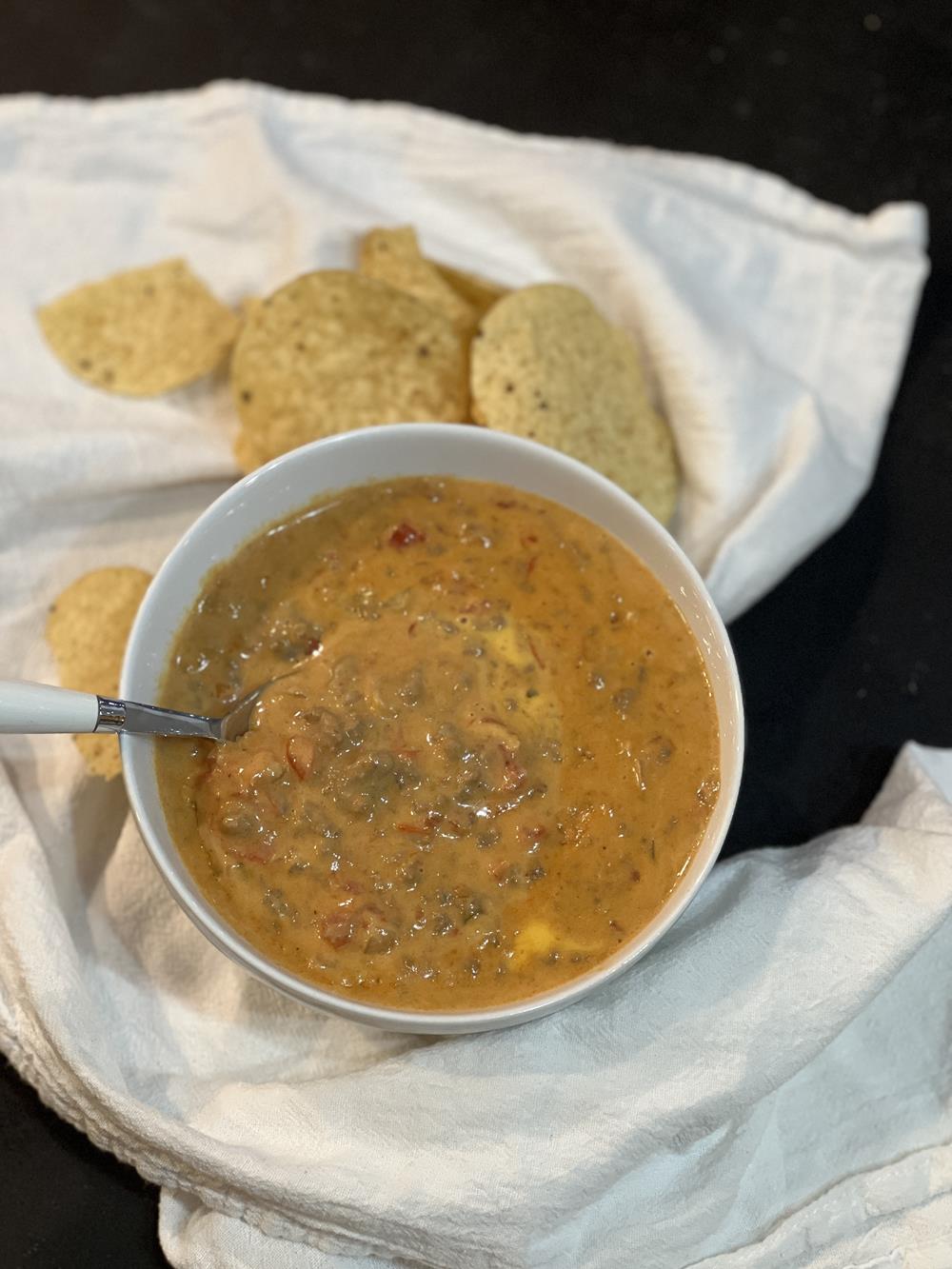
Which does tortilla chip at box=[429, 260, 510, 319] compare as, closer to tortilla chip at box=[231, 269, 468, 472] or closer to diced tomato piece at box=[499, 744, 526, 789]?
tortilla chip at box=[231, 269, 468, 472]

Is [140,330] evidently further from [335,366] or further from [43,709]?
[43,709]

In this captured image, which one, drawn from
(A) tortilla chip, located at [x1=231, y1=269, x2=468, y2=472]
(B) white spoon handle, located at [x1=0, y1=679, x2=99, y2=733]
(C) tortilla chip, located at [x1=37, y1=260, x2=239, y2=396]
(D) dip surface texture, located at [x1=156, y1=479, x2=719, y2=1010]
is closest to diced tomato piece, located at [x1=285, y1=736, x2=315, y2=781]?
(D) dip surface texture, located at [x1=156, y1=479, x2=719, y2=1010]

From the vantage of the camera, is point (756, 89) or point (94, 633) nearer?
point (94, 633)

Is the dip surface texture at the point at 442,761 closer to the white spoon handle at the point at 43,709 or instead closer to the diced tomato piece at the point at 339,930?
the diced tomato piece at the point at 339,930

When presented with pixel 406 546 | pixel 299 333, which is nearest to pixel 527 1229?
pixel 406 546

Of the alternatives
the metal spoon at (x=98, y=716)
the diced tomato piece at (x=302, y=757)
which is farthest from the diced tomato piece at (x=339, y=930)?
the metal spoon at (x=98, y=716)

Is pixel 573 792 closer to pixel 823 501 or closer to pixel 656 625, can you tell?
pixel 656 625

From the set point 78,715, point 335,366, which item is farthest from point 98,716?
point 335,366
